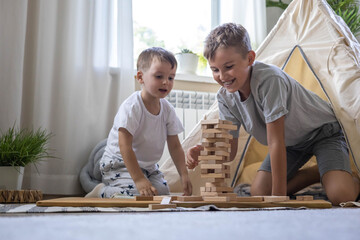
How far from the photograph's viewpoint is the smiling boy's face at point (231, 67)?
1.59m

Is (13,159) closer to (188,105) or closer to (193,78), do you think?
(188,105)

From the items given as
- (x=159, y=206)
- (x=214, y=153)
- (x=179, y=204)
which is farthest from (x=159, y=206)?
(x=214, y=153)

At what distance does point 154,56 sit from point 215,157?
0.62 meters

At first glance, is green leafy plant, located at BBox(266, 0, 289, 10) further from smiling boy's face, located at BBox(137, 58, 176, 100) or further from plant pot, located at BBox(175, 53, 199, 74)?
smiling boy's face, located at BBox(137, 58, 176, 100)

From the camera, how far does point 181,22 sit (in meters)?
3.32

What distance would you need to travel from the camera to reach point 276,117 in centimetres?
153

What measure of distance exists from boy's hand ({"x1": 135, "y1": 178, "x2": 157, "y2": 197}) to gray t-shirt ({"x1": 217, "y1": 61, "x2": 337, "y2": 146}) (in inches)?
17.6

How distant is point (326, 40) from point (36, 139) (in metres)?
1.33

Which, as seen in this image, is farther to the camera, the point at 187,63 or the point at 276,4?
the point at 276,4

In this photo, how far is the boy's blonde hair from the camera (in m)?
1.59

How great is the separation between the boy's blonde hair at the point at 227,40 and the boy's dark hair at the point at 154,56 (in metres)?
0.22

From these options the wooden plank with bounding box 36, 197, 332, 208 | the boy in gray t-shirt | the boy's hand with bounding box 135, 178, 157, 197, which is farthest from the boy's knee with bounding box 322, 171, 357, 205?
the boy's hand with bounding box 135, 178, 157, 197

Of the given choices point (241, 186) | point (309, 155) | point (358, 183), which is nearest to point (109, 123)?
point (241, 186)

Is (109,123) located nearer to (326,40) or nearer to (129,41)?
(129,41)
